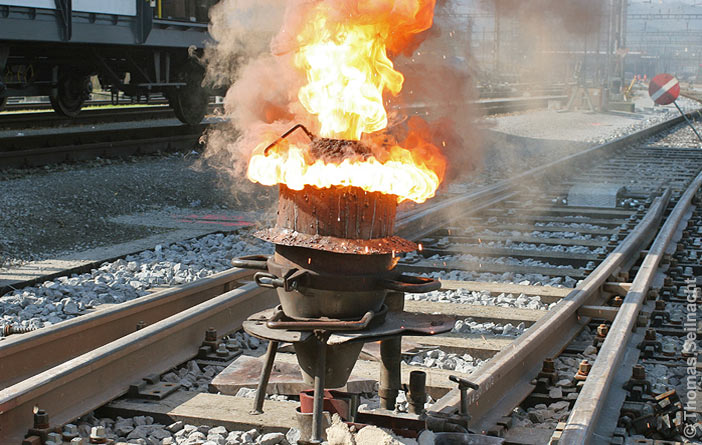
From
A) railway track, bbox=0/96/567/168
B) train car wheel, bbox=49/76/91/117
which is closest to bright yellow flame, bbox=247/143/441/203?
railway track, bbox=0/96/567/168

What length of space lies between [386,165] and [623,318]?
2.44m

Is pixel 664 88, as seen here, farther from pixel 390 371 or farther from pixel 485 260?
pixel 390 371

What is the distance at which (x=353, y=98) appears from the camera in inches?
158

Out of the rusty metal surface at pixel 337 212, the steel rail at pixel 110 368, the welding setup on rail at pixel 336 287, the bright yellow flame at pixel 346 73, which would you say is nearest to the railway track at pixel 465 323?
the steel rail at pixel 110 368

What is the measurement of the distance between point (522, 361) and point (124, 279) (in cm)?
346

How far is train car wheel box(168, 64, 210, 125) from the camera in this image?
16250mm

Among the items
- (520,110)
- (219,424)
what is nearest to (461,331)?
(219,424)

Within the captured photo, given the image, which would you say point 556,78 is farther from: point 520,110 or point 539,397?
point 539,397

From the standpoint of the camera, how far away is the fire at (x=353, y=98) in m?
3.71

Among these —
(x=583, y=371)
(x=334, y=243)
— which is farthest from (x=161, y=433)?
(x=583, y=371)

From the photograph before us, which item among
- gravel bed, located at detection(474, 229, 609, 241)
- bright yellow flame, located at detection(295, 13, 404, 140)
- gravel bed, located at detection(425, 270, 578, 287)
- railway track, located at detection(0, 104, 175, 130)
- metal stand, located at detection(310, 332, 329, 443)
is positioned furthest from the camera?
railway track, located at detection(0, 104, 175, 130)

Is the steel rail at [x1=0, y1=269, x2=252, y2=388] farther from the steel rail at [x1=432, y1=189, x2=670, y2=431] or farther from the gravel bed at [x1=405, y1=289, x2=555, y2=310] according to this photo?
the steel rail at [x1=432, y1=189, x2=670, y2=431]

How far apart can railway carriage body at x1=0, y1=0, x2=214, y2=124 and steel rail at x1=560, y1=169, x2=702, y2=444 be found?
871 centimetres

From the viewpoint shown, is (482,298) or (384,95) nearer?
(384,95)
